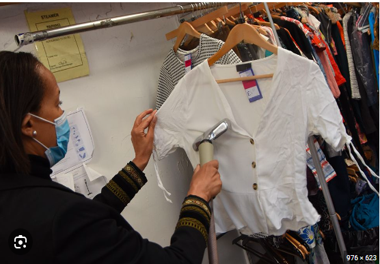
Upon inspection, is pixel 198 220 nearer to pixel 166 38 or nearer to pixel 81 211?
pixel 81 211

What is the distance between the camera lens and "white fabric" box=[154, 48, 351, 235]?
0.96 metres

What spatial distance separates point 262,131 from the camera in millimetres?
1029

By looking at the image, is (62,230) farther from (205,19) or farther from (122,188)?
(205,19)

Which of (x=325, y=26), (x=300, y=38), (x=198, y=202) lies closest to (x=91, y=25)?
(x=198, y=202)

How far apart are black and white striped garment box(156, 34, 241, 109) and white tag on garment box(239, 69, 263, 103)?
0.25ft

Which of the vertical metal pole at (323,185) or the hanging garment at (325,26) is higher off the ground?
the hanging garment at (325,26)

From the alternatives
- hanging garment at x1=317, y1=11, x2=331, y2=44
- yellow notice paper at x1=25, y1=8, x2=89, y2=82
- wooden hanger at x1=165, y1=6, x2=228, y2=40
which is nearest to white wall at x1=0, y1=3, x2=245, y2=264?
yellow notice paper at x1=25, y1=8, x2=89, y2=82

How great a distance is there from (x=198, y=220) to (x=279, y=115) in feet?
1.46

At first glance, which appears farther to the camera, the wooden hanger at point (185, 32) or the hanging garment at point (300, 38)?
the hanging garment at point (300, 38)

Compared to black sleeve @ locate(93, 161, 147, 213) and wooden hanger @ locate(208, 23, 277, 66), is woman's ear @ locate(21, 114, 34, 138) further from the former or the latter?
wooden hanger @ locate(208, 23, 277, 66)

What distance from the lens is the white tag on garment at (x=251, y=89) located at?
41.2 inches

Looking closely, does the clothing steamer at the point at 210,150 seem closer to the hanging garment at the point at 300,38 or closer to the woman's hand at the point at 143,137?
the woman's hand at the point at 143,137

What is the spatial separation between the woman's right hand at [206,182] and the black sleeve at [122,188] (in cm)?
22

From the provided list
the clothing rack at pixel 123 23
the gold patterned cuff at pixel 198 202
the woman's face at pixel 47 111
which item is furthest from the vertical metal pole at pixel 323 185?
the woman's face at pixel 47 111
